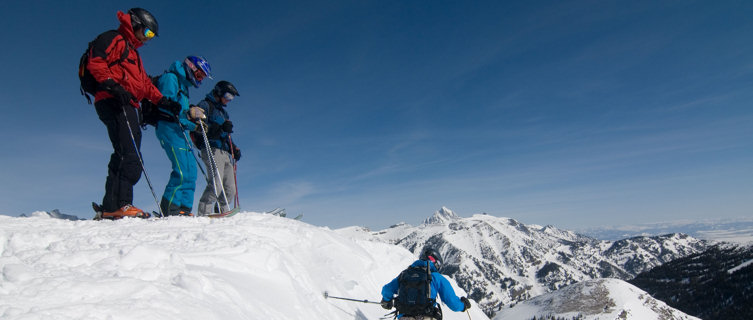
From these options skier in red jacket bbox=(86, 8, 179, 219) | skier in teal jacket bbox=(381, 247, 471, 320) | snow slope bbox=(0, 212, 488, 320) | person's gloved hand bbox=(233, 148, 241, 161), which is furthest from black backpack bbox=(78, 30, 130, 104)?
skier in teal jacket bbox=(381, 247, 471, 320)

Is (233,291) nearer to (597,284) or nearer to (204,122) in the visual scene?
(204,122)

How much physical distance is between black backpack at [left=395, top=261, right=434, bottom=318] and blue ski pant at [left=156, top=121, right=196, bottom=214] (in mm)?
5403

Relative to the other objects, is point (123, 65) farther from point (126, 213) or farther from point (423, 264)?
point (423, 264)

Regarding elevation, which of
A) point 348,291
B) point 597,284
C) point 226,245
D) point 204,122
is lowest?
point 597,284

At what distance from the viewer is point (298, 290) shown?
245 inches

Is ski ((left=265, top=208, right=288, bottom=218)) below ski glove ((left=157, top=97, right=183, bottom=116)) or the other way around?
below

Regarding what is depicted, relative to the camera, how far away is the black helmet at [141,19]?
713cm

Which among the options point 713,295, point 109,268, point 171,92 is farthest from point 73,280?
point 713,295

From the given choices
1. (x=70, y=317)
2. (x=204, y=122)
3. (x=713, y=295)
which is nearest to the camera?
(x=70, y=317)

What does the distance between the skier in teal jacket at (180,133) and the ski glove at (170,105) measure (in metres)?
0.03

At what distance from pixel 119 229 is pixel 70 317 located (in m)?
3.77

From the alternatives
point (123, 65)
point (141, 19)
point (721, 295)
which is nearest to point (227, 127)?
point (123, 65)

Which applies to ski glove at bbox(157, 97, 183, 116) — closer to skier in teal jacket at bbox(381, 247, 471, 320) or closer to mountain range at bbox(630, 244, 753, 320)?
skier in teal jacket at bbox(381, 247, 471, 320)

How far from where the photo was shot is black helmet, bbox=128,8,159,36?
23.4ft
